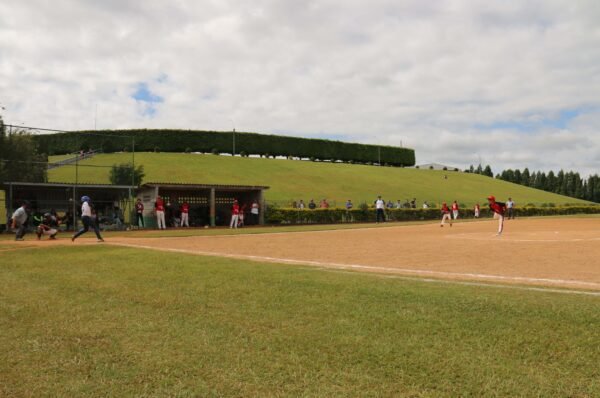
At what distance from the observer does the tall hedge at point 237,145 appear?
2325 inches

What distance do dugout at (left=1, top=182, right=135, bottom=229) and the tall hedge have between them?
20.4 m

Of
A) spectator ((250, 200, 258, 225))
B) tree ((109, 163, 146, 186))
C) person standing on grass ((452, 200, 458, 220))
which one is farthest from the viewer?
person standing on grass ((452, 200, 458, 220))

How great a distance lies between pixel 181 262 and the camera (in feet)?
34.6

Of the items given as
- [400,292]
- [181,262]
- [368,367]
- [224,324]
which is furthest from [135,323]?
[181,262]

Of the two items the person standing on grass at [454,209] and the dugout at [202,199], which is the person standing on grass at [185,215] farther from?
the person standing on grass at [454,209]

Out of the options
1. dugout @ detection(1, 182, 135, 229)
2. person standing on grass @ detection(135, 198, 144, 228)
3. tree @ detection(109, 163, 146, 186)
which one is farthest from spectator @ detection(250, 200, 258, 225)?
tree @ detection(109, 163, 146, 186)

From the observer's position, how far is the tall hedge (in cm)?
5906

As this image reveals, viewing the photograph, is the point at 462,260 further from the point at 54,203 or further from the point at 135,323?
the point at 54,203

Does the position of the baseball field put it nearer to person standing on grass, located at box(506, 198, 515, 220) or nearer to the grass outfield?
the grass outfield

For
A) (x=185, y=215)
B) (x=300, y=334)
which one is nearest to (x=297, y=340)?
(x=300, y=334)

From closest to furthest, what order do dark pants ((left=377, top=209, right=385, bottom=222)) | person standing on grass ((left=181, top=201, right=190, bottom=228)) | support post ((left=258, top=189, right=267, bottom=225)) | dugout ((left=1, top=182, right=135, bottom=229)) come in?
dugout ((left=1, top=182, right=135, bottom=229)), person standing on grass ((left=181, top=201, right=190, bottom=228)), support post ((left=258, top=189, right=267, bottom=225)), dark pants ((left=377, top=209, right=385, bottom=222))

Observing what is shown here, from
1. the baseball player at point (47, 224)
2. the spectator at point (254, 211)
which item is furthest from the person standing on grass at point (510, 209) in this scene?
the baseball player at point (47, 224)

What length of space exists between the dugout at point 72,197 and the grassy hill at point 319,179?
22.1 ft

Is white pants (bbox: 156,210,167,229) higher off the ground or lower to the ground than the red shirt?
lower
